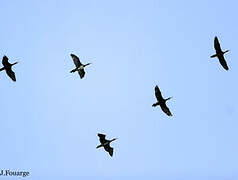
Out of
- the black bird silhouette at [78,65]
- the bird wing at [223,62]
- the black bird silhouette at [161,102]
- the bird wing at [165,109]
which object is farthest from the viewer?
the bird wing at [223,62]

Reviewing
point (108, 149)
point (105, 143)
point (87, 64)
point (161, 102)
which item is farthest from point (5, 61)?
point (161, 102)

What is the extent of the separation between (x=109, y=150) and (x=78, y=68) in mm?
8263

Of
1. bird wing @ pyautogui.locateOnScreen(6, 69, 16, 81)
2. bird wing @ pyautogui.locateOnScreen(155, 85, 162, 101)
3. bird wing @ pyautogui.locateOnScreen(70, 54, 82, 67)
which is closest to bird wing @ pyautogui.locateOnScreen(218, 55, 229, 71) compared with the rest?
bird wing @ pyautogui.locateOnScreen(155, 85, 162, 101)

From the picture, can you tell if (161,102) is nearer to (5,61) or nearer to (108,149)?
(108,149)

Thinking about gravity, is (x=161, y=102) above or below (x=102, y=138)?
above

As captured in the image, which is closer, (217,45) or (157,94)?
(157,94)

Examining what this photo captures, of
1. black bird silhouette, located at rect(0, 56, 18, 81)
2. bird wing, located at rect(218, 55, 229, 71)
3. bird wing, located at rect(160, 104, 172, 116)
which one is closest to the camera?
black bird silhouette, located at rect(0, 56, 18, 81)

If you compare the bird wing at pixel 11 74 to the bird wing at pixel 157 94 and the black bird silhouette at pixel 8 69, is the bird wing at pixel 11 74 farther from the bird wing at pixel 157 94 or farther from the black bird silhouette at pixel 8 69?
the bird wing at pixel 157 94

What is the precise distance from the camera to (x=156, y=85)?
6100 centimetres

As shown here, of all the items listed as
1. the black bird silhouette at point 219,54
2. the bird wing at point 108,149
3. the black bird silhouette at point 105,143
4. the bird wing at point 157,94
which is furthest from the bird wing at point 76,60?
the black bird silhouette at point 219,54

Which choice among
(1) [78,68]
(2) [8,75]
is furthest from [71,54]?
(2) [8,75]

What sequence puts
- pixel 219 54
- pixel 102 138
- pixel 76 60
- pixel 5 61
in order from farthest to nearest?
pixel 219 54 < pixel 76 60 < pixel 102 138 < pixel 5 61

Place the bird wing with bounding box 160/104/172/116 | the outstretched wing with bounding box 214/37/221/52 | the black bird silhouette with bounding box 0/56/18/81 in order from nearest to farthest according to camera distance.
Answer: the black bird silhouette with bounding box 0/56/18/81, the bird wing with bounding box 160/104/172/116, the outstretched wing with bounding box 214/37/221/52

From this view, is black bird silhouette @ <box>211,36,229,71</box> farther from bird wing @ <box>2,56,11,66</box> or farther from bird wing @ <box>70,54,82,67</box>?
bird wing @ <box>2,56,11,66</box>
